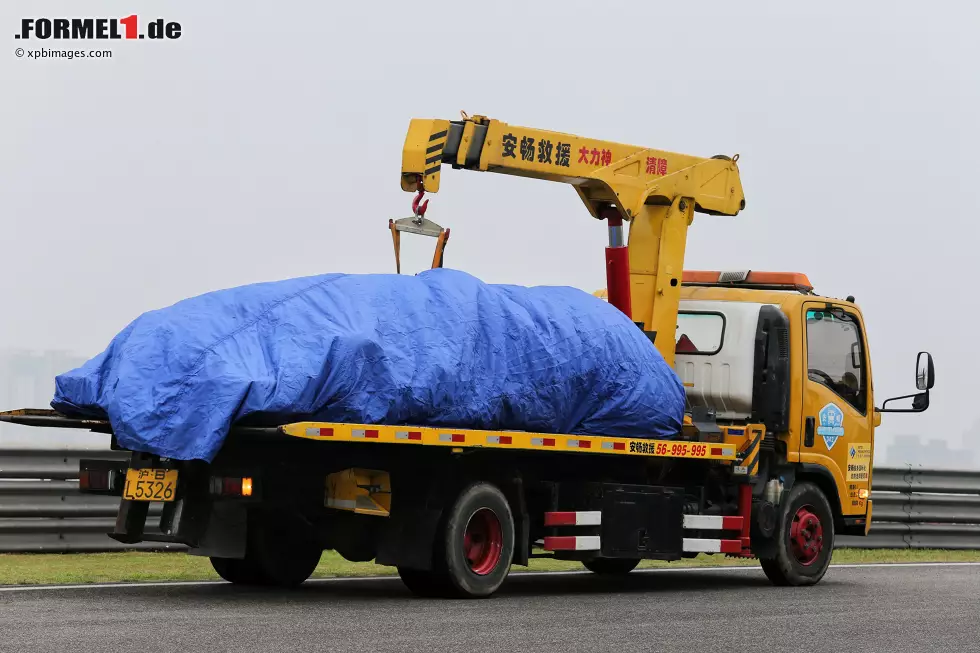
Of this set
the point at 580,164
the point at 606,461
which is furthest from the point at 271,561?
the point at 580,164

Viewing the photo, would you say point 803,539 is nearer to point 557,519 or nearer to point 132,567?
point 557,519

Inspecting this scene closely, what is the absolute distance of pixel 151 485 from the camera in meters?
11.4

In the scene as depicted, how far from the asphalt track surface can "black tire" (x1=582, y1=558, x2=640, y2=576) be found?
1555 millimetres

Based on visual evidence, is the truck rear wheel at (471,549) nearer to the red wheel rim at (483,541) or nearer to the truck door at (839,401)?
the red wheel rim at (483,541)

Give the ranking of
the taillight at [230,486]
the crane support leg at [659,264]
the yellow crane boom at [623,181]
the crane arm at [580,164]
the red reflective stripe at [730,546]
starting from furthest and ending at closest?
1. the crane support leg at [659,264]
2. the red reflective stripe at [730,546]
3. the yellow crane boom at [623,181]
4. the crane arm at [580,164]
5. the taillight at [230,486]

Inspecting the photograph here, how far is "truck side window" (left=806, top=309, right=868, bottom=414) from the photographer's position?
1549 cm

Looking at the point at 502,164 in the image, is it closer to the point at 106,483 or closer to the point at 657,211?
the point at 657,211

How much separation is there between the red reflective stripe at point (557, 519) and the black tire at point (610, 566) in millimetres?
2575

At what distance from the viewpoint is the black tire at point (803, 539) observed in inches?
590

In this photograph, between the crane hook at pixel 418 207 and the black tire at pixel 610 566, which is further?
the black tire at pixel 610 566

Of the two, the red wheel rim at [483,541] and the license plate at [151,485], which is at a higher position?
the license plate at [151,485]

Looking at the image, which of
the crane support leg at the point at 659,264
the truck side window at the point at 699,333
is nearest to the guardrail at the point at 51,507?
the crane support leg at the point at 659,264

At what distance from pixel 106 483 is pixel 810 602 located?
5404mm

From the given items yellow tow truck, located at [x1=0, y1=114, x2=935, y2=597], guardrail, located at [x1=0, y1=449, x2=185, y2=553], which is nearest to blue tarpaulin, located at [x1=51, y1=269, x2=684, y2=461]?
yellow tow truck, located at [x1=0, y1=114, x2=935, y2=597]
